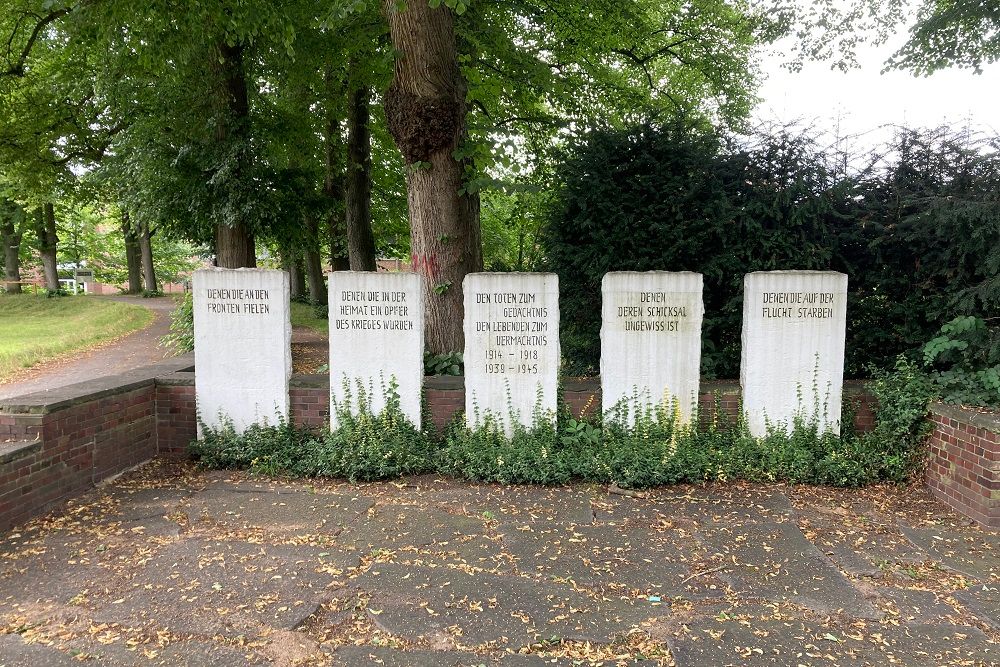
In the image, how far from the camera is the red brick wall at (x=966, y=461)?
14.8 feet

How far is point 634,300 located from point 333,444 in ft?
9.55

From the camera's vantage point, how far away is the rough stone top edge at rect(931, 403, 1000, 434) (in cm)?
454

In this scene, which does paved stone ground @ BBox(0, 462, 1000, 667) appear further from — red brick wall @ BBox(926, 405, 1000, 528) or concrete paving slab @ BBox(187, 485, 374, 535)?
red brick wall @ BBox(926, 405, 1000, 528)

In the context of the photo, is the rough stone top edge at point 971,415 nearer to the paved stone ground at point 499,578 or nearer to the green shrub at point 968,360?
the green shrub at point 968,360

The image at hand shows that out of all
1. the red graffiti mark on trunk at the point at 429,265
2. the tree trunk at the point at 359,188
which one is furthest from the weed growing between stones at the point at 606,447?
the tree trunk at the point at 359,188

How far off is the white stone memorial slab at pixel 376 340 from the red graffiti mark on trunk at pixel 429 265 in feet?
4.08

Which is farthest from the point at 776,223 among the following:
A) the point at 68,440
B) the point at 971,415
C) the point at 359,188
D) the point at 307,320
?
the point at 307,320

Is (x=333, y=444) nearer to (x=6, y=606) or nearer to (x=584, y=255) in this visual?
(x=6, y=606)

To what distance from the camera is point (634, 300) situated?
5832 millimetres

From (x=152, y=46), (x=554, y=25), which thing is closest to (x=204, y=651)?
(x=152, y=46)

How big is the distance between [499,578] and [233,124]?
10.3 meters

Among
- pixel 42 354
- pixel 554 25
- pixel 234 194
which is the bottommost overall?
pixel 42 354

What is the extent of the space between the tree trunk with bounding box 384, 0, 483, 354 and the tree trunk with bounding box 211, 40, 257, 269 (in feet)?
17.9

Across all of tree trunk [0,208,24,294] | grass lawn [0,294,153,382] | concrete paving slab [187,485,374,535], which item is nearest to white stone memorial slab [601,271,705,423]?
concrete paving slab [187,485,374,535]
